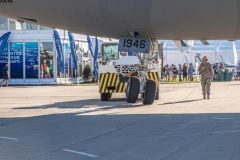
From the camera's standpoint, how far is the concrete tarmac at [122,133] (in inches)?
362

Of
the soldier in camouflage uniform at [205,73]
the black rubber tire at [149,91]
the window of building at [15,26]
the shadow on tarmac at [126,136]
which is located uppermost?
the window of building at [15,26]

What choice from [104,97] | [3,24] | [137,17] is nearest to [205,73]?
[104,97]

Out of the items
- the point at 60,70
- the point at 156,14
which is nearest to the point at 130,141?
the point at 156,14

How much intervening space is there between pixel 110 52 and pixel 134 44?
753 centimetres

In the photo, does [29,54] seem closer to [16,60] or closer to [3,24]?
[16,60]

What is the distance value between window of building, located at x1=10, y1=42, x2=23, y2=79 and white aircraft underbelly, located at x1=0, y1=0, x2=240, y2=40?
85.0 ft

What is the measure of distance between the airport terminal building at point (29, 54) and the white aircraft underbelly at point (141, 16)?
25471 millimetres

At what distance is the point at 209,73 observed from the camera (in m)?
22.5

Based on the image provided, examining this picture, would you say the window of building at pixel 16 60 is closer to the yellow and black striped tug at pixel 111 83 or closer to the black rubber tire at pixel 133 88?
the yellow and black striped tug at pixel 111 83

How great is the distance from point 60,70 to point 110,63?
17491 millimetres

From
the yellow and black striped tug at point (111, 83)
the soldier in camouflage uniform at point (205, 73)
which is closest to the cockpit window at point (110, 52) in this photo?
the yellow and black striped tug at point (111, 83)

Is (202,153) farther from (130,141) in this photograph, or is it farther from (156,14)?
(156,14)

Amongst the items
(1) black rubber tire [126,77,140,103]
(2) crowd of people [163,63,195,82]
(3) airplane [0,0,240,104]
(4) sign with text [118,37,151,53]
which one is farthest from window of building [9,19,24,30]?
(4) sign with text [118,37,151,53]

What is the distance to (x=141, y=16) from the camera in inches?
604
